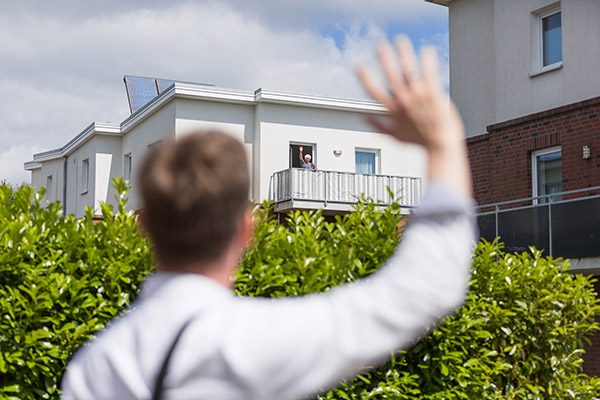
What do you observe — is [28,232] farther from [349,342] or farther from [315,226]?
[349,342]

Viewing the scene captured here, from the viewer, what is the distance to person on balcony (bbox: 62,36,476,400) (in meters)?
1.32

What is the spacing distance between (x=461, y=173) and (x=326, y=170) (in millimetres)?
28244

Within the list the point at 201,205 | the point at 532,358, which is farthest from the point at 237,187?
the point at 532,358

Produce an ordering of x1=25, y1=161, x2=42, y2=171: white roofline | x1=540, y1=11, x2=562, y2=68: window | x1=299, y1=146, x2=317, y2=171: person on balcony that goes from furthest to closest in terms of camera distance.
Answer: x1=25, y1=161, x2=42, y2=171: white roofline
x1=299, y1=146, x2=317, y2=171: person on balcony
x1=540, y1=11, x2=562, y2=68: window

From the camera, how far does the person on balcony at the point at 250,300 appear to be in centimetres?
132

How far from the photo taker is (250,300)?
1.43 metres

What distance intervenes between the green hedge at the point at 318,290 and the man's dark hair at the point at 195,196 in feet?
9.65

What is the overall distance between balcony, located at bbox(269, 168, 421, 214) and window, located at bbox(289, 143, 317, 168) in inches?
47.6

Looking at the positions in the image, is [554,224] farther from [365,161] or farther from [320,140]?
[365,161]

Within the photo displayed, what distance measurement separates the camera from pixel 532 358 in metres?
5.43

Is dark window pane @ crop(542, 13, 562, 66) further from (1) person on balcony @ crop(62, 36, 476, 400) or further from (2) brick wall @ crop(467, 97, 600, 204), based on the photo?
(1) person on balcony @ crop(62, 36, 476, 400)

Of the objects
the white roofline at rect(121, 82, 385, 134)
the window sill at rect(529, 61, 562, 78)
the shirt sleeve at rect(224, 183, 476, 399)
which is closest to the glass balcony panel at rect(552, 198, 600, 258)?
the window sill at rect(529, 61, 562, 78)

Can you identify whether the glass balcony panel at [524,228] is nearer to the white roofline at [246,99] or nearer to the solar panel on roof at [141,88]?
the white roofline at [246,99]

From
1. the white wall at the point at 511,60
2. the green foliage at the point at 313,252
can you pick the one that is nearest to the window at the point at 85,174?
the white wall at the point at 511,60
